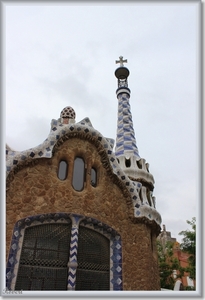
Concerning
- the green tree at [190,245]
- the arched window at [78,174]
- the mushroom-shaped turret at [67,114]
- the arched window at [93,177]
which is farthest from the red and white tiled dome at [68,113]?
the green tree at [190,245]

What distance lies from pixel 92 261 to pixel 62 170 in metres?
2.00

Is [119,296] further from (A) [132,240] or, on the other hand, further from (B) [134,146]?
(B) [134,146]

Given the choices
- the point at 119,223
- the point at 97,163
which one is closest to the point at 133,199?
the point at 119,223

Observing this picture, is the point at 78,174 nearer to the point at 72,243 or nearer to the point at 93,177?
the point at 93,177

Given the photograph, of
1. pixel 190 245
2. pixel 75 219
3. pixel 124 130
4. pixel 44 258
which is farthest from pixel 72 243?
pixel 190 245

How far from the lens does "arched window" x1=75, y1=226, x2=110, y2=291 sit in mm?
5211

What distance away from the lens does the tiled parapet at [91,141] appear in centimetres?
541

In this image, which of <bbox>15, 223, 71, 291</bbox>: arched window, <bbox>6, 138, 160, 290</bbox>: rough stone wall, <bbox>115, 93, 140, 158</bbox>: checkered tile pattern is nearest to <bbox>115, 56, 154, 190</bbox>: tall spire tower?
<bbox>115, 93, 140, 158</bbox>: checkered tile pattern

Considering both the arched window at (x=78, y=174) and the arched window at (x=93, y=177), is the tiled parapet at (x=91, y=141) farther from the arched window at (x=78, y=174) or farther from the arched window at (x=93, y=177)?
the arched window at (x=78, y=174)

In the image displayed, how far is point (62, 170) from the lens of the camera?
5875 millimetres

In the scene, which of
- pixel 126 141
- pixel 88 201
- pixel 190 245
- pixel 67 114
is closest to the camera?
pixel 88 201

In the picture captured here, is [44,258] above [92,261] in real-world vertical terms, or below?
above

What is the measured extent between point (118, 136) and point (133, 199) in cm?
410

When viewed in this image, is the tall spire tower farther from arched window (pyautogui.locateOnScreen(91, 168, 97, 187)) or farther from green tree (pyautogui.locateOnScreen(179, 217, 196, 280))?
green tree (pyautogui.locateOnScreen(179, 217, 196, 280))
